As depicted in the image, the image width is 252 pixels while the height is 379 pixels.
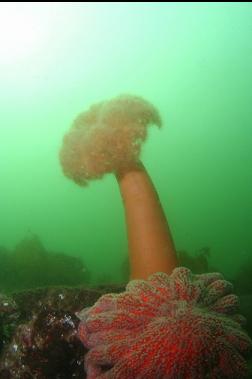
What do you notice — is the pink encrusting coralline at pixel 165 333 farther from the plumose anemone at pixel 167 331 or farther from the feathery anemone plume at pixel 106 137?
the feathery anemone plume at pixel 106 137

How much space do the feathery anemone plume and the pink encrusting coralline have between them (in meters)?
2.54

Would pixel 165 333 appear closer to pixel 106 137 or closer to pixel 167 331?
pixel 167 331

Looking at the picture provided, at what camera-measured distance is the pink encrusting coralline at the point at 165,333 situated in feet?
7.72

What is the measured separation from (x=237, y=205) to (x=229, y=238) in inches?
962

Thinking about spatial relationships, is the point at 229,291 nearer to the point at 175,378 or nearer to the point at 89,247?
the point at 175,378

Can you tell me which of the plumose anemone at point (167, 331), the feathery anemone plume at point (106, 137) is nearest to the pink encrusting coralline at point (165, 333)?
the plumose anemone at point (167, 331)

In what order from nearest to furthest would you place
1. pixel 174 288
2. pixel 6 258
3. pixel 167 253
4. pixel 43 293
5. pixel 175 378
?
pixel 175 378
pixel 174 288
pixel 43 293
pixel 167 253
pixel 6 258

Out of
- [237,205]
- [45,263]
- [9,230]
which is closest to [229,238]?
[237,205]

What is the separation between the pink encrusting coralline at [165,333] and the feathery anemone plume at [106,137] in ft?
8.32

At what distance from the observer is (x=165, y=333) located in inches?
93.9

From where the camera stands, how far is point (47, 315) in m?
3.09

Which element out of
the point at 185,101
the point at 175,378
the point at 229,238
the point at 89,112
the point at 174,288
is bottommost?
the point at 229,238

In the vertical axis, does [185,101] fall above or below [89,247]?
above

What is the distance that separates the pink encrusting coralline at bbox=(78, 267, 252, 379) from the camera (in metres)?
2.35
